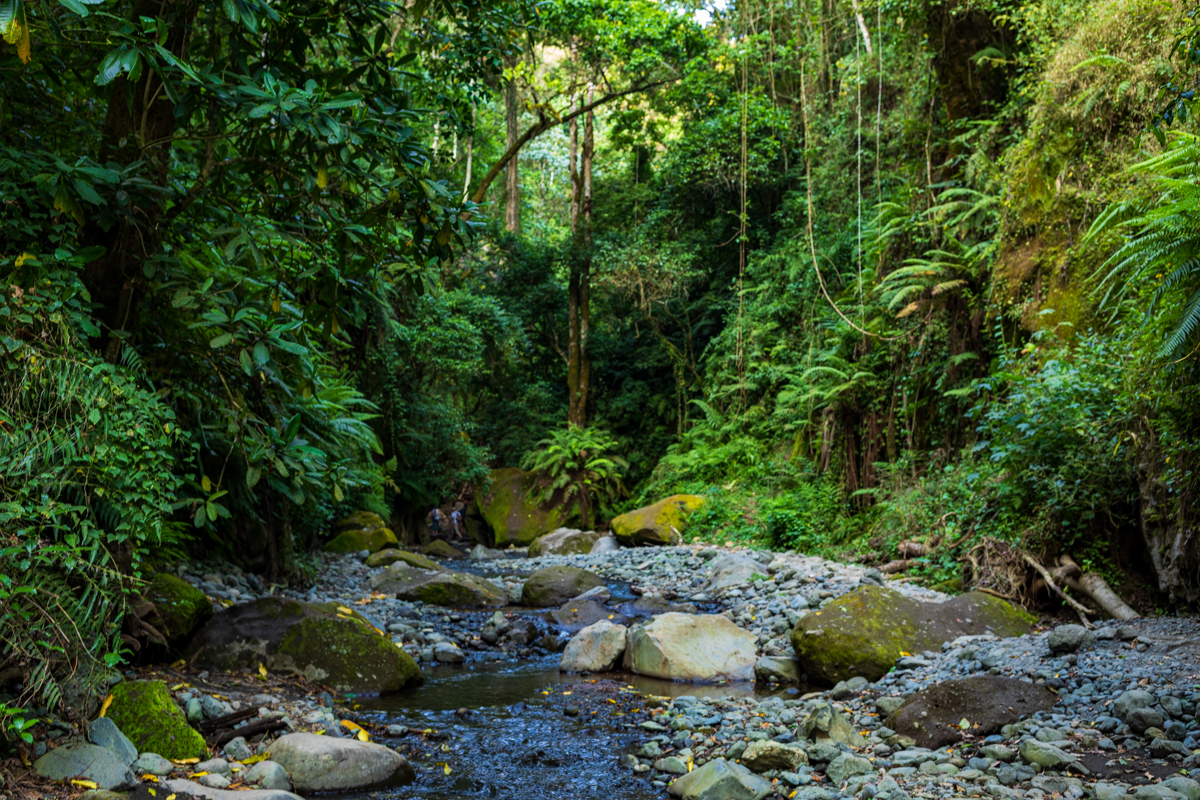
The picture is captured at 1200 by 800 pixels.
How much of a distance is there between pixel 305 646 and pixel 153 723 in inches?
66.9

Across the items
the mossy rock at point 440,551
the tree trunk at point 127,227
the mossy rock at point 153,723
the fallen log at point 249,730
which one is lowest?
the mossy rock at point 440,551

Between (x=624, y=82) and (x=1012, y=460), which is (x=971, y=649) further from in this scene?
(x=624, y=82)

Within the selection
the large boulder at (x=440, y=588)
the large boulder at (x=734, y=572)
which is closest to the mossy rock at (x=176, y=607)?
the large boulder at (x=440, y=588)

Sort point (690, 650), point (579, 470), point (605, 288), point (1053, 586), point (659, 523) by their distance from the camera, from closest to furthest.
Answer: point (1053, 586)
point (690, 650)
point (659, 523)
point (579, 470)
point (605, 288)

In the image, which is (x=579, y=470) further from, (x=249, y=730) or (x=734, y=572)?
(x=249, y=730)

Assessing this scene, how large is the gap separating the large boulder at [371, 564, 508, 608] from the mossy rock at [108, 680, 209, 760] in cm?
492

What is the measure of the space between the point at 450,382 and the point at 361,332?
3228 mm

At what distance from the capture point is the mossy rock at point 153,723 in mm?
3375

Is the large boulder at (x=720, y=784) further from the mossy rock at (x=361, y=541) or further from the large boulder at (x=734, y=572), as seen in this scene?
the mossy rock at (x=361, y=541)

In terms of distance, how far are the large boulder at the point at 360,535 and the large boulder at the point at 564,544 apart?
283 cm

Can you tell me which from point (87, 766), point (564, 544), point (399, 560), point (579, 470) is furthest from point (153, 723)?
point (579, 470)

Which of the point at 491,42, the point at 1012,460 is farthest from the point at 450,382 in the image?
the point at 1012,460

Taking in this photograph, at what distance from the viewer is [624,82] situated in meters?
14.5

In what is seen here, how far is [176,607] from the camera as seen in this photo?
486 centimetres
